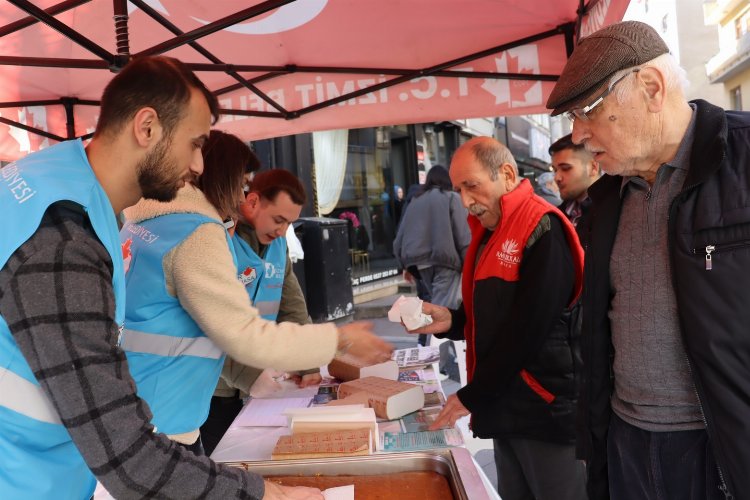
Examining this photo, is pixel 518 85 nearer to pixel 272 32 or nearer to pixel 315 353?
pixel 272 32

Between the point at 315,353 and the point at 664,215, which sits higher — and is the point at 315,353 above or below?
below

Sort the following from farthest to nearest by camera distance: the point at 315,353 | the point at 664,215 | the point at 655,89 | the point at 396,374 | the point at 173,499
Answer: the point at 396,374, the point at 315,353, the point at 664,215, the point at 655,89, the point at 173,499

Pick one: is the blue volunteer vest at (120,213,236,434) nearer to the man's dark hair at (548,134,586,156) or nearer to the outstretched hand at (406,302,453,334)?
the outstretched hand at (406,302,453,334)

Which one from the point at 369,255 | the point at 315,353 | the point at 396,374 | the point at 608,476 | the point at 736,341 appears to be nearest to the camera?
the point at 736,341

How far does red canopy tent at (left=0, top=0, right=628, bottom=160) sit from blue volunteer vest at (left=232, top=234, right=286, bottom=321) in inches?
35.2

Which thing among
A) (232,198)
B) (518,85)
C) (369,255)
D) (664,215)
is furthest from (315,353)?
(369,255)

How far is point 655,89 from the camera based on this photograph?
1.29 meters

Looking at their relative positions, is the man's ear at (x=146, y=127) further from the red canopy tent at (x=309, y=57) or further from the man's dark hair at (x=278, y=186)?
the man's dark hair at (x=278, y=186)

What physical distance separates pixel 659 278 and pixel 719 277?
24 cm

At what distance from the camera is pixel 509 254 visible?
6.43 ft

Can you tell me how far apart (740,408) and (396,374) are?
58.3 inches

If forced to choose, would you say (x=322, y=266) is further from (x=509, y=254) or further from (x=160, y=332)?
(x=160, y=332)

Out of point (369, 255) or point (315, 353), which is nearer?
point (315, 353)

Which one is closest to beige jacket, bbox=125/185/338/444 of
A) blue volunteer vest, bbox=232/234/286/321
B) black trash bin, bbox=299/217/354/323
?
blue volunteer vest, bbox=232/234/286/321
